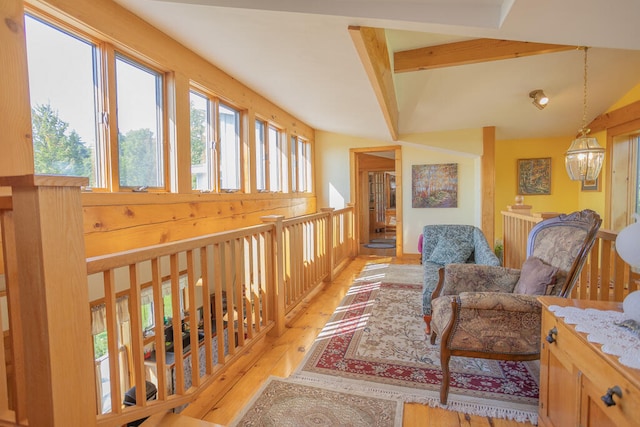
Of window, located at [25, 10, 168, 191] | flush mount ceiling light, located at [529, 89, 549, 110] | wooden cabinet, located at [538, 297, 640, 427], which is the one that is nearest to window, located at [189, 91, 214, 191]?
window, located at [25, 10, 168, 191]

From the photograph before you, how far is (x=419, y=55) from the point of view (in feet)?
11.4

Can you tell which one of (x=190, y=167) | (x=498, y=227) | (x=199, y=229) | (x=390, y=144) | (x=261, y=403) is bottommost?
(x=261, y=403)

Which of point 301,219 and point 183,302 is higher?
point 301,219

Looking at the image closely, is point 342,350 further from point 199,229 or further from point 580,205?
point 580,205

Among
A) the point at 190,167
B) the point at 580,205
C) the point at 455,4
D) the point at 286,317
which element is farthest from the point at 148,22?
the point at 580,205

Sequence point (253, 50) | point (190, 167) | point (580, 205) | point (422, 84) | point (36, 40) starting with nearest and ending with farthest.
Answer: point (36, 40) → point (253, 50) → point (190, 167) → point (422, 84) → point (580, 205)

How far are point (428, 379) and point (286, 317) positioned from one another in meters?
1.41

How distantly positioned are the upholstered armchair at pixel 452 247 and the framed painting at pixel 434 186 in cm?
221

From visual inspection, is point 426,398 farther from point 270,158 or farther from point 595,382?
point 270,158

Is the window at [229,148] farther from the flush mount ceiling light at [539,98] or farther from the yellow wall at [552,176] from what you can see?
the yellow wall at [552,176]

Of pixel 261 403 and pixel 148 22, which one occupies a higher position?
pixel 148 22

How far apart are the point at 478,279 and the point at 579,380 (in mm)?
1159

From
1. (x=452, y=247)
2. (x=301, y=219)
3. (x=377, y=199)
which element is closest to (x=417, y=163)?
(x=452, y=247)

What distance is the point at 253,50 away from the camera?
101 inches
